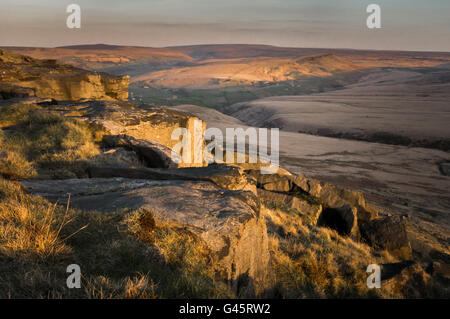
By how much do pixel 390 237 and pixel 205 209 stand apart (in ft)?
26.3

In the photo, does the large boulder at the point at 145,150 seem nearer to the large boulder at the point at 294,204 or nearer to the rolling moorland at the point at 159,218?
the rolling moorland at the point at 159,218

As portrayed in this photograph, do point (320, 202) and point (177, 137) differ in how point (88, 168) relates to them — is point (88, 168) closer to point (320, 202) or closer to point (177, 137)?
point (177, 137)

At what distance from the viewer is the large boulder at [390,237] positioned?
29.8ft

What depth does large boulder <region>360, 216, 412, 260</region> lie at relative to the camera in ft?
29.8

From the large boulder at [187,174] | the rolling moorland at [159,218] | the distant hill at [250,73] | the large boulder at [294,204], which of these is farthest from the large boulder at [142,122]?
the distant hill at [250,73]

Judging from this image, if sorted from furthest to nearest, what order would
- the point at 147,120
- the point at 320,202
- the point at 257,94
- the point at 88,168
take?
the point at 257,94 → the point at 320,202 → the point at 147,120 → the point at 88,168

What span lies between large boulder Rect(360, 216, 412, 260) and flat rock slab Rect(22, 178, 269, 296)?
667 centimetres

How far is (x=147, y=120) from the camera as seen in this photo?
10.5 meters

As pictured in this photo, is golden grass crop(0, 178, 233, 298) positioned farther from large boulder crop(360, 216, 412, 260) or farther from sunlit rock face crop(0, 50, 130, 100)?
sunlit rock face crop(0, 50, 130, 100)

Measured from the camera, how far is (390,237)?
30.5 ft

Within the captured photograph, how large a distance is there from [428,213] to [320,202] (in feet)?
42.8

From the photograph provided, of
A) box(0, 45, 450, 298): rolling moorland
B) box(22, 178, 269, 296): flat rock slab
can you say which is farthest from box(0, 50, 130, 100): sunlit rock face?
box(22, 178, 269, 296): flat rock slab

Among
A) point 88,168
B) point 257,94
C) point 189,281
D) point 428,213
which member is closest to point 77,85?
point 88,168
